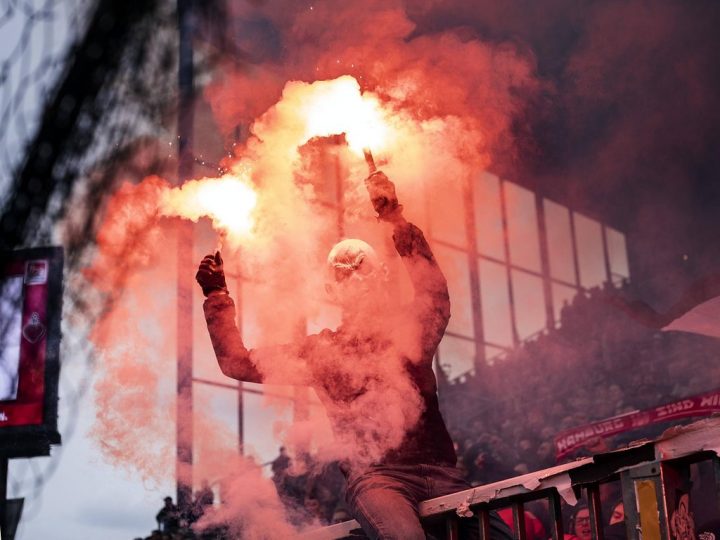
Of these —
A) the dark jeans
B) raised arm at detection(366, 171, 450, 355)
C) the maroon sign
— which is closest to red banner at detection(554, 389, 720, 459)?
raised arm at detection(366, 171, 450, 355)

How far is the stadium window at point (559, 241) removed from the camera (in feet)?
46.9

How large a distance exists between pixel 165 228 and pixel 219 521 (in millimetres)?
3762

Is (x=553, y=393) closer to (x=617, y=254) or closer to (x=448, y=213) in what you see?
(x=448, y=213)

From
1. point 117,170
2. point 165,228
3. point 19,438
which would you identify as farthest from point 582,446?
point 117,170

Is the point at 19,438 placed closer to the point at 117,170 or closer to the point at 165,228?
the point at 165,228

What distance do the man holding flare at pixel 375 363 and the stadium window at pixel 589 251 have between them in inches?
402

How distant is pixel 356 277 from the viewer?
176 inches

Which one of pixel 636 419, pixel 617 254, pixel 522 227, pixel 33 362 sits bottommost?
pixel 636 419

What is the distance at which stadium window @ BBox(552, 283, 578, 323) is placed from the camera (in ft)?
47.0

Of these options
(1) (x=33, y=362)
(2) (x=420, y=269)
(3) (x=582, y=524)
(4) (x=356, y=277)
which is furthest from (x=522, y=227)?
(2) (x=420, y=269)

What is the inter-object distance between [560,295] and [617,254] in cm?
99

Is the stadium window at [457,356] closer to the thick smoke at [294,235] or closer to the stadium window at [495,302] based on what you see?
the stadium window at [495,302]

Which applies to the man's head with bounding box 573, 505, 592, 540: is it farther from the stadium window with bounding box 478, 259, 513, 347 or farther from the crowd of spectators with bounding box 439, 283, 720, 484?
the stadium window with bounding box 478, 259, 513, 347

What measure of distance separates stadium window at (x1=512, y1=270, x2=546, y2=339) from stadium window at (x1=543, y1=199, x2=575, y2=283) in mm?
335
